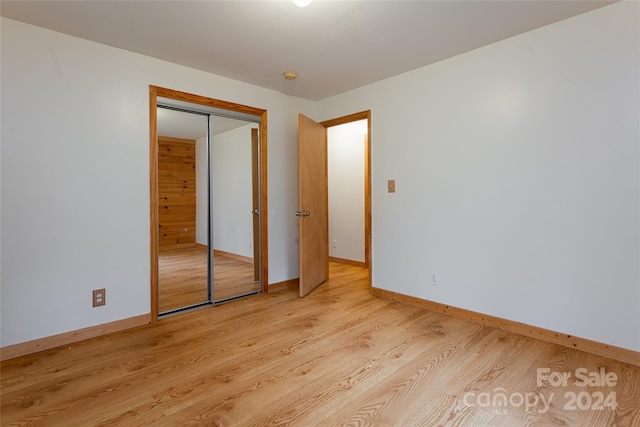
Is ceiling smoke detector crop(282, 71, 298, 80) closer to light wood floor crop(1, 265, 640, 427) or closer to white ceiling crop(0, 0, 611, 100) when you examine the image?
white ceiling crop(0, 0, 611, 100)

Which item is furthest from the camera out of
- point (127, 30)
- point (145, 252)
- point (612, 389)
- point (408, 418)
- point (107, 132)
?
point (145, 252)

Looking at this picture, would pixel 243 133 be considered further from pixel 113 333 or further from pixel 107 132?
pixel 113 333

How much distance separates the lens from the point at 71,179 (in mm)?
2424

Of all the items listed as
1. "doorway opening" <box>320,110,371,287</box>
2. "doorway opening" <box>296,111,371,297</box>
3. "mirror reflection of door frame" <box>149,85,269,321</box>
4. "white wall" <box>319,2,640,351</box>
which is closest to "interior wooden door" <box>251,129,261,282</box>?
"mirror reflection of door frame" <box>149,85,269,321</box>

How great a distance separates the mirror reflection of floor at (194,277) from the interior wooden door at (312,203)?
0.67m

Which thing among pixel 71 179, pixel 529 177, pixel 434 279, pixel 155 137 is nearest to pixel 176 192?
pixel 155 137

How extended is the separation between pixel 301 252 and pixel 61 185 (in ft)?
6.98

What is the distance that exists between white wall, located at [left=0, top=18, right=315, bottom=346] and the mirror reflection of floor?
1.00ft

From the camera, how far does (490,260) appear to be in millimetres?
2688

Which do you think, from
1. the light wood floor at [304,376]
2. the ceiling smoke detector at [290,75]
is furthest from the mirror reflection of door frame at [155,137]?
the ceiling smoke detector at [290,75]

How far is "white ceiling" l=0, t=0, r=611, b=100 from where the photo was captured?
6.79 feet

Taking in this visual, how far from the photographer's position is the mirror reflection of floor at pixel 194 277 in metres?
3.10

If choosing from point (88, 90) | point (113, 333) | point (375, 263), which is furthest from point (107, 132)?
point (375, 263)

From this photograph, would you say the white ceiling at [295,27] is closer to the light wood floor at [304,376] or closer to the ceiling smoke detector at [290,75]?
the ceiling smoke detector at [290,75]
